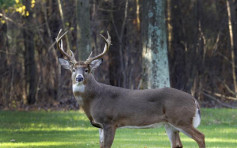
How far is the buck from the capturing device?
9.39 metres

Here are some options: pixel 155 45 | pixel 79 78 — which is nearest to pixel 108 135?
pixel 79 78

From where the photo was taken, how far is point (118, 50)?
23125mm

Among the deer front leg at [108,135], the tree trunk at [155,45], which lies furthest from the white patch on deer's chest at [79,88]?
the tree trunk at [155,45]

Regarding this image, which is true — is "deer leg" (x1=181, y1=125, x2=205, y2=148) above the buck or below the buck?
below

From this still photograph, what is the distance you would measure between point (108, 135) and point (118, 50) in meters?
13.8

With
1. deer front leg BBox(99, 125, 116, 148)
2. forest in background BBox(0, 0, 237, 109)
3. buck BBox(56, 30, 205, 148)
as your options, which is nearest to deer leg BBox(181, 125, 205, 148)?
buck BBox(56, 30, 205, 148)

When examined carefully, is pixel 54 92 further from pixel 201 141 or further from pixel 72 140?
pixel 201 141

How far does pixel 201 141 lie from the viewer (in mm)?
9281

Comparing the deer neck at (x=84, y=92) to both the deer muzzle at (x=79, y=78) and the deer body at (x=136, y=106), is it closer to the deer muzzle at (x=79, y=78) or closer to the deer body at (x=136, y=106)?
the deer body at (x=136, y=106)

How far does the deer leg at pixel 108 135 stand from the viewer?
30.9 feet

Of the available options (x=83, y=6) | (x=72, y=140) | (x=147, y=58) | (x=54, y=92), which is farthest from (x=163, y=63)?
(x=54, y=92)

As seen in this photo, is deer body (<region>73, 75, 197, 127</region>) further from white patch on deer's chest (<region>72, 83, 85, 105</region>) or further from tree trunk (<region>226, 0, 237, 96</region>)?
tree trunk (<region>226, 0, 237, 96</region>)

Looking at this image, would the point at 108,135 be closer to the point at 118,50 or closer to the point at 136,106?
the point at 136,106

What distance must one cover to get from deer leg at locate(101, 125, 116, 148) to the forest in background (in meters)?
11.8
